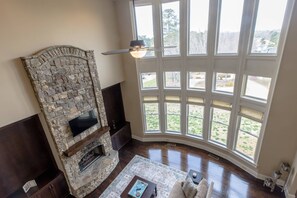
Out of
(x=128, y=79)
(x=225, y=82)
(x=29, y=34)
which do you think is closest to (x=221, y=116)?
(x=225, y=82)

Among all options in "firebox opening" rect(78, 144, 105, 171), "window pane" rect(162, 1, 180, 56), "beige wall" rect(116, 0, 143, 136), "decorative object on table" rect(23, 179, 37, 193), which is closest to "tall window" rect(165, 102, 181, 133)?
"beige wall" rect(116, 0, 143, 136)

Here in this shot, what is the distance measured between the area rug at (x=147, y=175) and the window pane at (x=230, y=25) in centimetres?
440

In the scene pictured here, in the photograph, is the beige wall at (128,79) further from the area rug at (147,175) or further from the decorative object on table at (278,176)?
the decorative object on table at (278,176)

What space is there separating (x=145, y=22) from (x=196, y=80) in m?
2.85

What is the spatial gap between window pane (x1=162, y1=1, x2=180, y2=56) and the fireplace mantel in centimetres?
376

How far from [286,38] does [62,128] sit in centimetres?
609

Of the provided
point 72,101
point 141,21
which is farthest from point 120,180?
point 141,21

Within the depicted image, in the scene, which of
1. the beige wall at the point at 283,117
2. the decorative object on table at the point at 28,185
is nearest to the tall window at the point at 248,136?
the beige wall at the point at 283,117

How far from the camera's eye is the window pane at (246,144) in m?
5.03

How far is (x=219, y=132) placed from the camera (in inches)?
232

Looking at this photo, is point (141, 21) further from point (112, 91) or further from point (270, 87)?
point (270, 87)

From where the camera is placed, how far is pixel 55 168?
4660 mm

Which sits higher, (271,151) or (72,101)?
(72,101)

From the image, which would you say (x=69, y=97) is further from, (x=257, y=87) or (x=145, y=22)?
(x=257, y=87)
